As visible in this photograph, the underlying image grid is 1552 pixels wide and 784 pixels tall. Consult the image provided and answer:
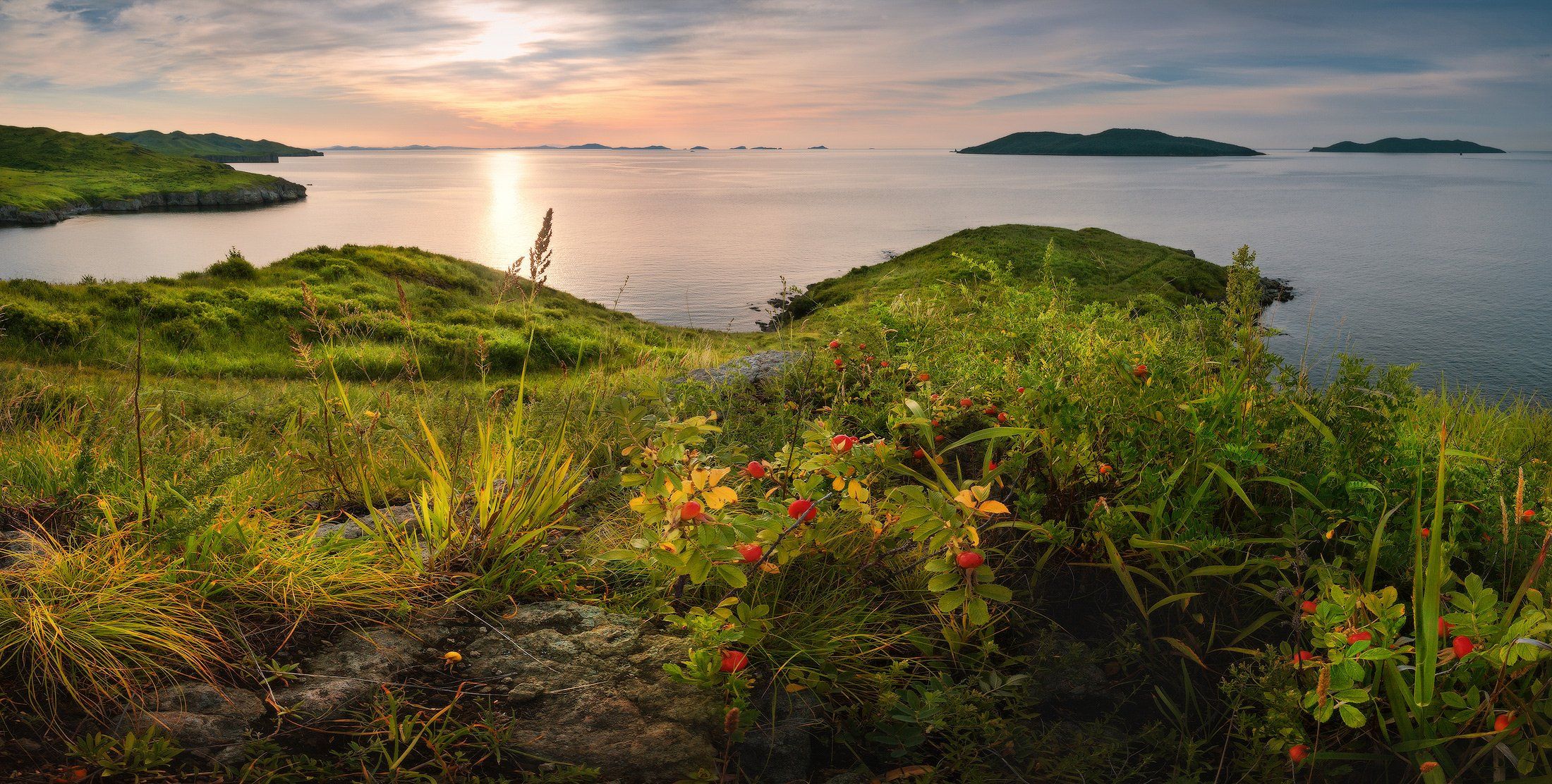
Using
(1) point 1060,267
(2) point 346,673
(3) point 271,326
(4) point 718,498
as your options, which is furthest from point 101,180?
(4) point 718,498

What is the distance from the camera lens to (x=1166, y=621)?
11.4 feet

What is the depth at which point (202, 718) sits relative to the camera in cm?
253

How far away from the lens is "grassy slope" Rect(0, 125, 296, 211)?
8769 cm

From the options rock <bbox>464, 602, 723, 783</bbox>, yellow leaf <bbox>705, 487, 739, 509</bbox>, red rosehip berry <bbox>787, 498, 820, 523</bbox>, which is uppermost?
yellow leaf <bbox>705, 487, 739, 509</bbox>

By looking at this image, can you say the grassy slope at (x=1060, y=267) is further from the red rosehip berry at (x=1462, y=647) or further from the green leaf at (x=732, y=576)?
the red rosehip berry at (x=1462, y=647)

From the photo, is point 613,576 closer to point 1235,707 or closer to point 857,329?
Answer: point 1235,707

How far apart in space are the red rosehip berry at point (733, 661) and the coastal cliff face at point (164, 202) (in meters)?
105

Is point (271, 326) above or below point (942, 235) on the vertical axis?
below

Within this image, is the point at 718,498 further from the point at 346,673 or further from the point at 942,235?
the point at 942,235

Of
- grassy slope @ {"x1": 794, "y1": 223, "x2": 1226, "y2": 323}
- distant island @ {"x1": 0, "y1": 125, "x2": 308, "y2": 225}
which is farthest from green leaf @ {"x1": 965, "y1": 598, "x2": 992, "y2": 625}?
distant island @ {"x1": 0, "y1": 125, "x2": 308, "y2": 225}

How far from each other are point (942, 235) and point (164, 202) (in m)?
96.7

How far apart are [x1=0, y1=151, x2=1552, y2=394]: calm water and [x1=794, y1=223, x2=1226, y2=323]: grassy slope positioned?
3.92 m

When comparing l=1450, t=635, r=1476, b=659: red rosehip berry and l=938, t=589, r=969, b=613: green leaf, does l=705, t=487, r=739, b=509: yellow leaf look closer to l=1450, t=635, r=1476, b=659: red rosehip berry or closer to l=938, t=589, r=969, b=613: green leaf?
l=938, t=589, r=969, b=613: green leaf

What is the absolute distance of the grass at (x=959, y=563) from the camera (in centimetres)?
260
